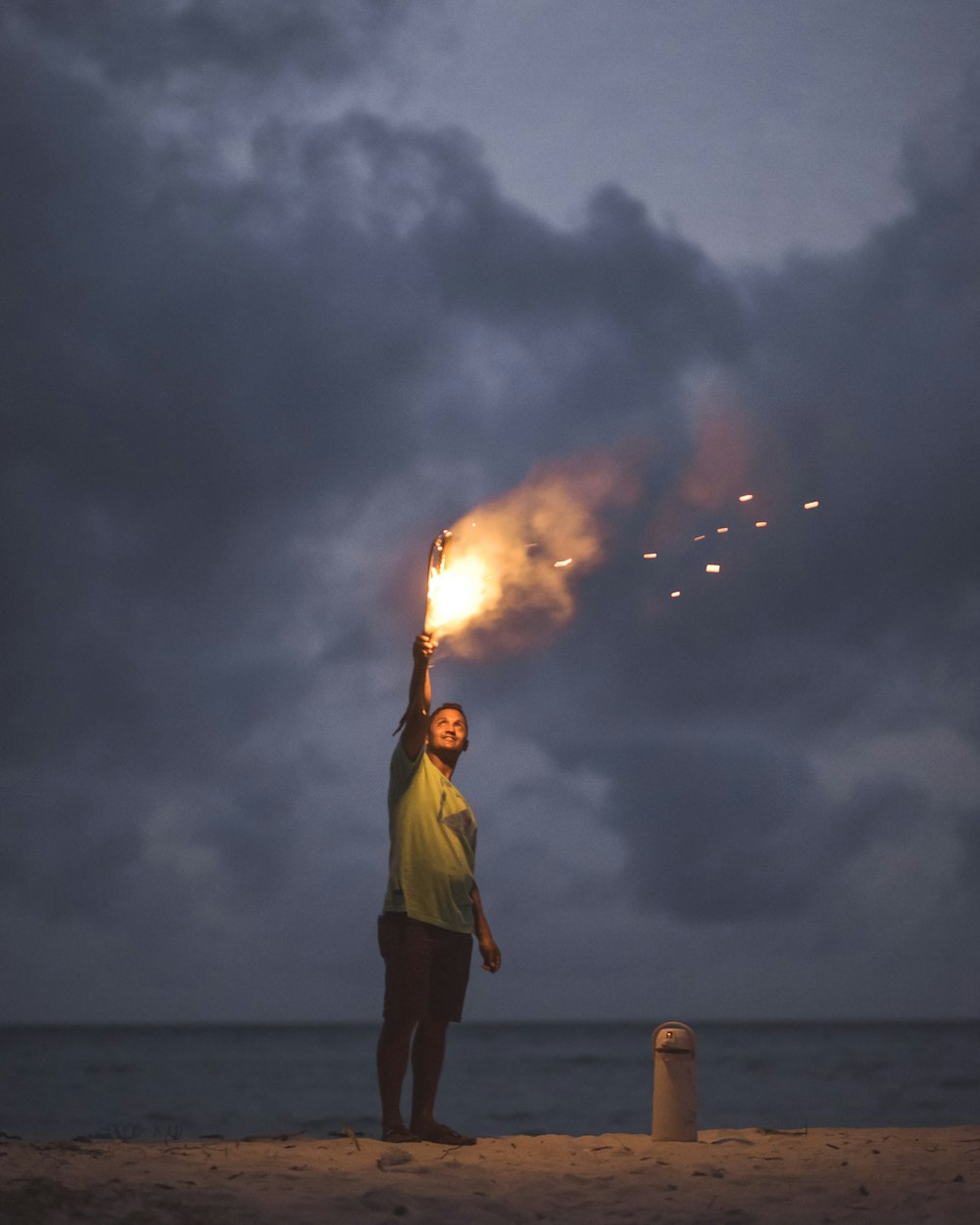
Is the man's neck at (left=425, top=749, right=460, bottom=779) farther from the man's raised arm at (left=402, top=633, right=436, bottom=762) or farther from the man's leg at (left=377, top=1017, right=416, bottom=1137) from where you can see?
the man's leg at (left=377, top=1017, right=416, bottom=1137)

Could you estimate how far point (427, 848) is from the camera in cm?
833

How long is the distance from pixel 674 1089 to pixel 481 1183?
2.31 meters

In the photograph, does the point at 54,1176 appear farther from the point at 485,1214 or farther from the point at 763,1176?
the point at 763,1176

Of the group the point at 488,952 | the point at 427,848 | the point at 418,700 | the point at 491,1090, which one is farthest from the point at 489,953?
the point at 491,1090

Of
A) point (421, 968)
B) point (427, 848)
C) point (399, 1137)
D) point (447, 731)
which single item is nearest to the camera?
point (399, 1137)

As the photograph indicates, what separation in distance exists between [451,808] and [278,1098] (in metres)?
42.0

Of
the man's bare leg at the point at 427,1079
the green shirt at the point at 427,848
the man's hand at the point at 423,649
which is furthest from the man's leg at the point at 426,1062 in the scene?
the man's hand at the point at 423,649

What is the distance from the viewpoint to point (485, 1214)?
605 cm

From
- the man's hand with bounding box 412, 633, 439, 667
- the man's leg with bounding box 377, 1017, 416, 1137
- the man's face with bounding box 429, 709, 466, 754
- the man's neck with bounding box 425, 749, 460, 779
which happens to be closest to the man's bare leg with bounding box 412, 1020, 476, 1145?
the man's leg with bounding box 377, 1017, 416, 1137

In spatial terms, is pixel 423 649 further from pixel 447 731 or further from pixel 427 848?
pixel 427 848

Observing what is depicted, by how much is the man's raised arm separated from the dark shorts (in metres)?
0.99

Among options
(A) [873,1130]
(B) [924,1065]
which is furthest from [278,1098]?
(A) [873,1130]

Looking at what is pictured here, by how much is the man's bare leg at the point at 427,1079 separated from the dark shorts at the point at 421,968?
0.36 feet

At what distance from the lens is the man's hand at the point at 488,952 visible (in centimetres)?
876
